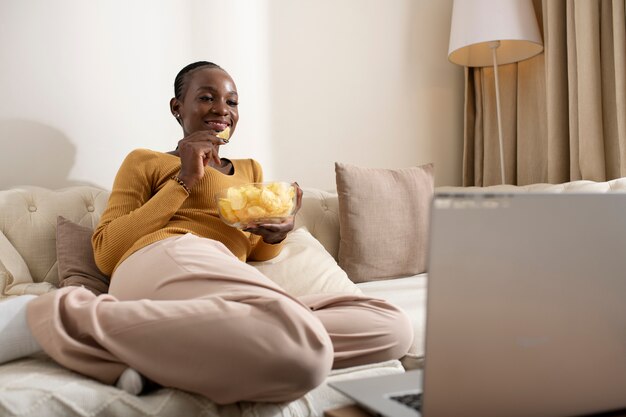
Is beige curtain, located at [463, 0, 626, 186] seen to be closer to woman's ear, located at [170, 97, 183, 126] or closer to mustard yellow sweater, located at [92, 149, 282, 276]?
mustard yellow sweater, located at [92, 149, 282, 276]

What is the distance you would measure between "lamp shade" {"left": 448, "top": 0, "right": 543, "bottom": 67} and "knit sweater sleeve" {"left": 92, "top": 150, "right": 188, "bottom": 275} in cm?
160

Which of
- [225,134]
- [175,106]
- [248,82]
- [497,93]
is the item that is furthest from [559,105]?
[175,106]

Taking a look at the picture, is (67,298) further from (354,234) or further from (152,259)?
(354,234)

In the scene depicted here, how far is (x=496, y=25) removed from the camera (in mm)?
2582

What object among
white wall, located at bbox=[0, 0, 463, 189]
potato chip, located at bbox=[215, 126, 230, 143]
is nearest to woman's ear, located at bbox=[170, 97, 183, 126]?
potato chip, located at bbox=[215, 126, 230, 143]

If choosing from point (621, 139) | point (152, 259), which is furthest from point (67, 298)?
point (621, 139)

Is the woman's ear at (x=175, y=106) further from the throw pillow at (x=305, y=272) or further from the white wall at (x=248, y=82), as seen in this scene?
the throw pillow at (x=305, y=272)

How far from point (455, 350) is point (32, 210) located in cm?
146

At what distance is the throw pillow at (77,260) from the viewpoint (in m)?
1.62

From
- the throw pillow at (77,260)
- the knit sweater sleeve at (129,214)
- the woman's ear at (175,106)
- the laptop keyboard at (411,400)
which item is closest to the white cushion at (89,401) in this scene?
the laptop keyboard at (411,400)

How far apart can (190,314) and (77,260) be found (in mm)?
783

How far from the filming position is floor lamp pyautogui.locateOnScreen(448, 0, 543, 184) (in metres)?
2.58

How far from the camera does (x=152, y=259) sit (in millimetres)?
1310

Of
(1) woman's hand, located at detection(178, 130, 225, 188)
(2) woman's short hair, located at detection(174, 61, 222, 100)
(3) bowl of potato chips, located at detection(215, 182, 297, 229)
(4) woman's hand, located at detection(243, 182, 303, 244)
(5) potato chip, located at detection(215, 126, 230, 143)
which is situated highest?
(2) woman's short hair, located at detection(174, 61, 222, 100)
